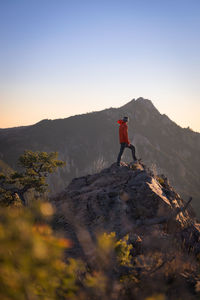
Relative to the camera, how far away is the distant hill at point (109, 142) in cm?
6725

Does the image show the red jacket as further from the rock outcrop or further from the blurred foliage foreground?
the blurred foliage foreground

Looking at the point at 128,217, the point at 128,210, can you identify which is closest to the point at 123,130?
the point at 128,210

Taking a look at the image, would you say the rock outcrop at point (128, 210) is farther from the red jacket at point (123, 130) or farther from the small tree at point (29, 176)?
the small tree at point (29, 176)

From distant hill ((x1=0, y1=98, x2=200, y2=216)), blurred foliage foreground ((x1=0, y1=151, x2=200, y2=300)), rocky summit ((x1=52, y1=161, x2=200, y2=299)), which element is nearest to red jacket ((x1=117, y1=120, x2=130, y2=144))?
rocky summit ((x1=52, y1=161, x2=200, y2=299))

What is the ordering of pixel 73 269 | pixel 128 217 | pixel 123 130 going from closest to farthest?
pixel 73 269, pixel 128 217, pixel 123 130

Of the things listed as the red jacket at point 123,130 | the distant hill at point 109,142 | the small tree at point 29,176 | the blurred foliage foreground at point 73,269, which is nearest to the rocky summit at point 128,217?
the blurred foliage foreground at point 73,269

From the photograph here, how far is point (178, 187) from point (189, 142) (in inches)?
1233

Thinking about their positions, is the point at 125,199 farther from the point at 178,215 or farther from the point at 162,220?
the point at 178,215

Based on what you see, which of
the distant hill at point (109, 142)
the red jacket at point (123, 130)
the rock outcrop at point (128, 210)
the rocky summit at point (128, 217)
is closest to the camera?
the rocky summit at point (128, 217)

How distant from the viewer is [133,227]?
340 inches

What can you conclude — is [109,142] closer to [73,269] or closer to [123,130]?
[123,130]

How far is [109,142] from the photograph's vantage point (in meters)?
78.3

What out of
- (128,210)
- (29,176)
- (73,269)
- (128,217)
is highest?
(73,269)

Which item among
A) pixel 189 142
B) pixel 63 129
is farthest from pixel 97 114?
pixel 189 142
